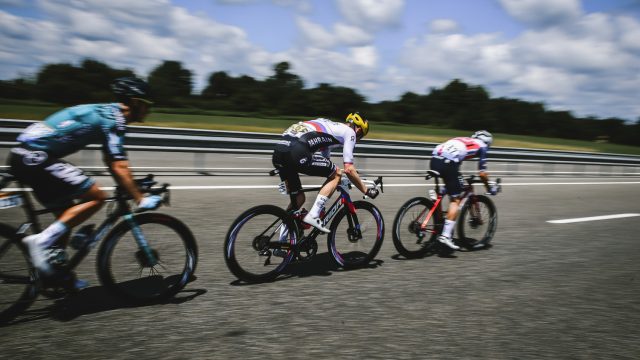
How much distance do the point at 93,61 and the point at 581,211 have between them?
126 feet

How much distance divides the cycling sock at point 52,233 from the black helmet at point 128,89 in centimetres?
113

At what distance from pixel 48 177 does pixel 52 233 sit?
0.45 meters

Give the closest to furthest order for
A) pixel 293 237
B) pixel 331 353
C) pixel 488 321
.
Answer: pixel 331 353, pixel 488 321, pixel 293 237

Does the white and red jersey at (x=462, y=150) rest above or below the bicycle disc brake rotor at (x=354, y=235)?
above

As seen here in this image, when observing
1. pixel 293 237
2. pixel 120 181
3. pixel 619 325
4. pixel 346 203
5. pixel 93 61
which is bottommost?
pixel 619 325

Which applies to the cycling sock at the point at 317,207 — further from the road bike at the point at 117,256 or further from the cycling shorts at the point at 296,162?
the road bike at the point at 117,256

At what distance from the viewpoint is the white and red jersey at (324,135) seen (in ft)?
16.7

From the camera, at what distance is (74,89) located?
33.0m

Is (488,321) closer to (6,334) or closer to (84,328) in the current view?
(84,328)

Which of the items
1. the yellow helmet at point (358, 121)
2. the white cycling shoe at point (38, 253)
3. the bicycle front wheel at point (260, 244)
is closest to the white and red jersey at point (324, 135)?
the yellow helmet at point (358, 121)

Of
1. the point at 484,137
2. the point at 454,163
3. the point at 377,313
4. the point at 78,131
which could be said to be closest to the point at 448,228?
the point at 454,163

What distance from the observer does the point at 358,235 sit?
18.4 ft

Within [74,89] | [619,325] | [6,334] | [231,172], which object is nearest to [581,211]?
[619,325]

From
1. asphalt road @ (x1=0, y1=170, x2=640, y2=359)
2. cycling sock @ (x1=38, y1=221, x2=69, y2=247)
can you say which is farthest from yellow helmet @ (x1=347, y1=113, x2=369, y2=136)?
cycling sock @ (x1=38, y1=221, x2=69, y2=247)
